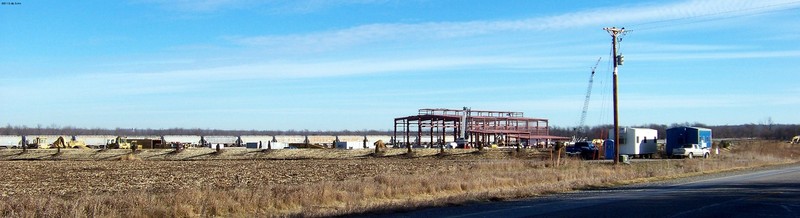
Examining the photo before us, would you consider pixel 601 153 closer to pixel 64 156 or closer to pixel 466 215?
pixel 466 215

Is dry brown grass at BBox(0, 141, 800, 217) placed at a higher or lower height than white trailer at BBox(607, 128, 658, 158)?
lower

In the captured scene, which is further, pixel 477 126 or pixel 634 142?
pixel 477 126

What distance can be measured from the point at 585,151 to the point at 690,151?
303 inches

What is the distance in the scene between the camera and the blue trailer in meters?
61.9

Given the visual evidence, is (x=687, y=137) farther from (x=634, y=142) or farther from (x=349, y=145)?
(x=349, y=145)

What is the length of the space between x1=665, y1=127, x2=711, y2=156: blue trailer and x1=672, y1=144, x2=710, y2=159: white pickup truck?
442mm

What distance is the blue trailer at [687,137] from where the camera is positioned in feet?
203

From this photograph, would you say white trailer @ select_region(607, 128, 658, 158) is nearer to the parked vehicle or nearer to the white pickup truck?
the parked vehicle

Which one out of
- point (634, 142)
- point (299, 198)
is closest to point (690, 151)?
point (634, 142)

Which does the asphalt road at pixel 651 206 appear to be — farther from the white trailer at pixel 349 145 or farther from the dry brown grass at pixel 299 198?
the white trailer at pixel 349 145

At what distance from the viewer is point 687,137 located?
6266 centimetres

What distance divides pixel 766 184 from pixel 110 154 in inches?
2871

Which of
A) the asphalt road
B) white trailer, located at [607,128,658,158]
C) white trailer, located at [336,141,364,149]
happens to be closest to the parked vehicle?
white trailer, located at [607,128,658,158]

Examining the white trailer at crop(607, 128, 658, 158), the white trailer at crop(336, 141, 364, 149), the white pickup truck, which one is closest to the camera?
the white pickup truck
